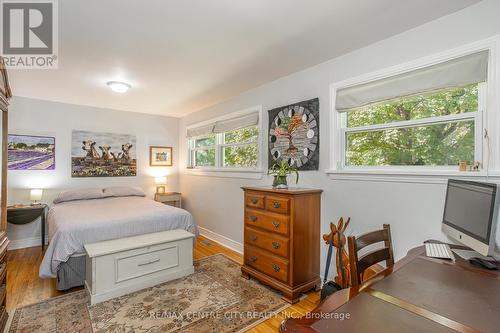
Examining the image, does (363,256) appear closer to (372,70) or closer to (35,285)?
(372,70)

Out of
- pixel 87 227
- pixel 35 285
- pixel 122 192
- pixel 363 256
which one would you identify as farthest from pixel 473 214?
pixel 122 192

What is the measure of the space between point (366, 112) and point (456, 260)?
149 centimetres

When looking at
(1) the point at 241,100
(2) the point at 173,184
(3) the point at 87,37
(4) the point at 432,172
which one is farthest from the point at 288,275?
(2) the point at 173,184

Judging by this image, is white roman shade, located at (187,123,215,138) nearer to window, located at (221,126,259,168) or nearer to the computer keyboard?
window, located at (221,126,259,168)

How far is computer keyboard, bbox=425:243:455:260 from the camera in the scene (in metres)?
1.46

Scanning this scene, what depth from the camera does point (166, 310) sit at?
225cm

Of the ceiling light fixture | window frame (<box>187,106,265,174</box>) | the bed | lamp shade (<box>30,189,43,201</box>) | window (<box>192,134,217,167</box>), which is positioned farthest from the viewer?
window (<box>192,134,217,167</box>)

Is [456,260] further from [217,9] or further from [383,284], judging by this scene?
[217,9]

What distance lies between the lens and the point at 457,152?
6.20ft

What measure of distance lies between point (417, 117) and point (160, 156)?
15.6 ft

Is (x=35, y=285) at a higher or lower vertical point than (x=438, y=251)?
lower

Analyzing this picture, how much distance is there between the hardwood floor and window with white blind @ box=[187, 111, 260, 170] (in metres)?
1.42

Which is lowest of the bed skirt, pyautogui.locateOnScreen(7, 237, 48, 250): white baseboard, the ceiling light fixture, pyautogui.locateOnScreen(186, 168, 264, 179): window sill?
pyautogui.locateOnScreen(7, 237, 48, 250): white baseboard
